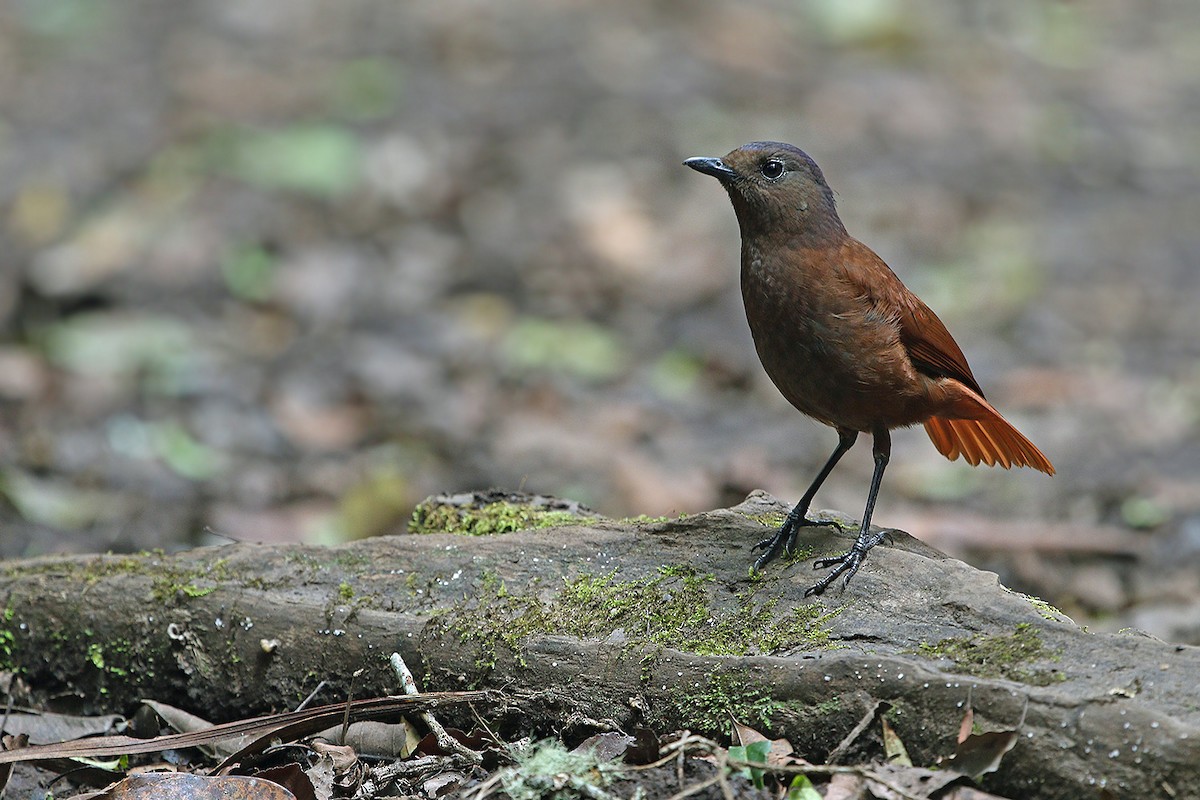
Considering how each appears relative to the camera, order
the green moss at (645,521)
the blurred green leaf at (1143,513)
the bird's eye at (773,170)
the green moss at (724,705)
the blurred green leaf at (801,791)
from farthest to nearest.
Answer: the blurred green leaf at (1143,513)
the bird's eye at (773,170)
the green moss at (645,521)
the green moss at (724,705)
the blurred green leaf at (801,791)

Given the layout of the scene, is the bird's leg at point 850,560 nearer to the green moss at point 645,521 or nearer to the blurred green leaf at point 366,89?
the green moss at point 645,521

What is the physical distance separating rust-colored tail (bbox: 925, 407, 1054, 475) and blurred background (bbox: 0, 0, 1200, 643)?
1168 mm

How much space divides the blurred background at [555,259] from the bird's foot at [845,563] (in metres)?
1.96

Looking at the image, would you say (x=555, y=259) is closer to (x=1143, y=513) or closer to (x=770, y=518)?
(x=1143, y=513)

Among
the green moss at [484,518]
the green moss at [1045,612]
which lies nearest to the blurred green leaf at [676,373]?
the green moss at [484,518]

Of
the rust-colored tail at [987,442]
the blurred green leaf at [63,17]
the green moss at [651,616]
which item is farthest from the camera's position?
the blurred green leaf at [63,17]

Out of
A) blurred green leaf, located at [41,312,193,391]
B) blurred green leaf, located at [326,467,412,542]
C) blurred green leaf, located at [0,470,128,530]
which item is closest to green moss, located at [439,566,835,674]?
blurred green leaf, located at [326,467,412,542]

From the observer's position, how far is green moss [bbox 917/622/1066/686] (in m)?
2.97

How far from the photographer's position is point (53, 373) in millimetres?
7391

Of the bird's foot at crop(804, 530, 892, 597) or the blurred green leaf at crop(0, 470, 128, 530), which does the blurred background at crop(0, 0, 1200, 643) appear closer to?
the blurred green leaf at crop(0, 470, 128, 530)

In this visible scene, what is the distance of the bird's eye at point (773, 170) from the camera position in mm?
4004

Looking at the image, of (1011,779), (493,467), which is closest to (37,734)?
(1011,779)

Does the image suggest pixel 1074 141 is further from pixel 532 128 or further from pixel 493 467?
pixel 493 467

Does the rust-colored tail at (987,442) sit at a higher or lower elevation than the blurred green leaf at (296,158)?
lower
